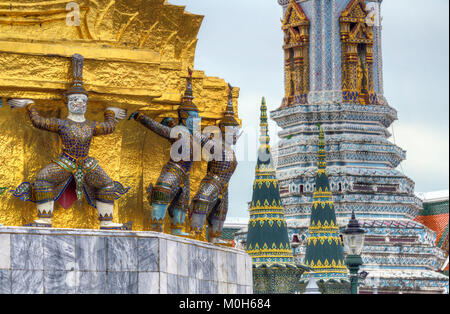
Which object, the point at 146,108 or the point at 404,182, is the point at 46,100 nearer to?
the point at 146,108

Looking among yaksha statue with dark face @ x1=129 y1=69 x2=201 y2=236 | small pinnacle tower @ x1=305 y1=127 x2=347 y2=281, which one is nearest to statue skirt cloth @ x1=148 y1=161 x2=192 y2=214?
yaksha statue with dark face @ x1=129 y1=69 x2=201 y2=236

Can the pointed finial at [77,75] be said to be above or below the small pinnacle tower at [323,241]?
below

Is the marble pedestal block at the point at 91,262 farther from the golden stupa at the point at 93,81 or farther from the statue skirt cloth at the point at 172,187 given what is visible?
the golden stupa at the point at 93,81

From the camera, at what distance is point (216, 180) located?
13859 millimetres

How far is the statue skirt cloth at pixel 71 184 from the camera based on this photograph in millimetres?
12039

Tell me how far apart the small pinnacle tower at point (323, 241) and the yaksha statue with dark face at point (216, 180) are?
1508 cm

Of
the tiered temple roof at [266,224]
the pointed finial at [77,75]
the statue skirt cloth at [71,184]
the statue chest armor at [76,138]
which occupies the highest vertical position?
the tiered temple roof at [266,224]

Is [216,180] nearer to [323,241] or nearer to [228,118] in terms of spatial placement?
[228,118]

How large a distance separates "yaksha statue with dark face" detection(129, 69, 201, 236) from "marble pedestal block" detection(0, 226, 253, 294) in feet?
2.51

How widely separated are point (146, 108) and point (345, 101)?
28844mm

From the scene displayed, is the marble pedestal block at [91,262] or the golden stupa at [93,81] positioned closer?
the marble pedestal block at [91,262]

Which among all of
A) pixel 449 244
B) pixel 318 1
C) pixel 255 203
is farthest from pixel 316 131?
pixel 255 203

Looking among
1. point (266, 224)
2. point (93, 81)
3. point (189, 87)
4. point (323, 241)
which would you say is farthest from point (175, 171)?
point (323, 241)

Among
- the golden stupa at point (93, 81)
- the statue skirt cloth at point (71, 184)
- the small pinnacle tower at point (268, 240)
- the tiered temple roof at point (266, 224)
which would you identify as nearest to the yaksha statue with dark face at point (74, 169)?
the statue skirt cloth at point (71, 184)
